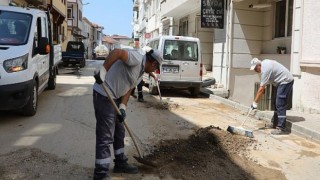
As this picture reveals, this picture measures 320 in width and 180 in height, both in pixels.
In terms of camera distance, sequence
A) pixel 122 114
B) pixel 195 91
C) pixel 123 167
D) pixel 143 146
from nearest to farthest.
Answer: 1. pixel 122 114
2. pixel 123 167
3. pixel 143 146
4. pixel 195 91

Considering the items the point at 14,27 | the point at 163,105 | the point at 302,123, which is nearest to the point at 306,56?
the point at 302,123

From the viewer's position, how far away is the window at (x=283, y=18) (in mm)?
12945

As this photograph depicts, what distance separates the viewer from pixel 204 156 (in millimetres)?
5691

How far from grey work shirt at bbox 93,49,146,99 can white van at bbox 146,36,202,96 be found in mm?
8047

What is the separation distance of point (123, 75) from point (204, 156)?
1.96 m

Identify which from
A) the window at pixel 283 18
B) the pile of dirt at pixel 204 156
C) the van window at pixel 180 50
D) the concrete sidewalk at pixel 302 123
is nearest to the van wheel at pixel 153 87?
the van window at pixel 180 50

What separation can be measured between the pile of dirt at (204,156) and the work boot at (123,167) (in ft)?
1.09

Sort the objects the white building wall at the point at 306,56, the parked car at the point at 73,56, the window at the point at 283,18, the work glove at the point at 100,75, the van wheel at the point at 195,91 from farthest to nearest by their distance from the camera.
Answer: the parked car at the point at 73,56, the van wheel at the point at 195,91, the window at the point at 283,18, the white building wall at the point at 306,56, the work glove at the point at 100,75

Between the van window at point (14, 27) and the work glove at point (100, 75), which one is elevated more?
the van window at point (14, 27)

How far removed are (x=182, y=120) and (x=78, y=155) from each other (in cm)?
357

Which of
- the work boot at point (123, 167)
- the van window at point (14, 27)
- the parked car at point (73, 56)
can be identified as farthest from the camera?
the parked car at point (73, 56)

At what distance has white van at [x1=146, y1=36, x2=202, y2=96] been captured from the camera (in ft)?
41.7

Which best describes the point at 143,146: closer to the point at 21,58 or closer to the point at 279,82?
the point at 21,58

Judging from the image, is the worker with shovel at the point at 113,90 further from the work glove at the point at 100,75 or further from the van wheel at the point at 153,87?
the van wheel at the point at 153,87
